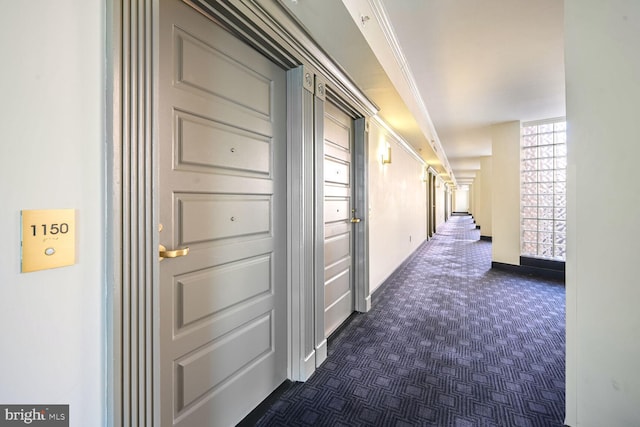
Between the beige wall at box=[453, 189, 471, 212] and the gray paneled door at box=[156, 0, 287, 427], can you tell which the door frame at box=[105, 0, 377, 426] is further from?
the beige wall at box=[453, 189, 471, 212]

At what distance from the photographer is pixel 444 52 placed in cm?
274

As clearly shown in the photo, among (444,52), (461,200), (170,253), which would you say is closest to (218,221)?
(170,253)

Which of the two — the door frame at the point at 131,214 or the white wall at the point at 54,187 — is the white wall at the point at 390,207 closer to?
the door frame at the point at 131,214

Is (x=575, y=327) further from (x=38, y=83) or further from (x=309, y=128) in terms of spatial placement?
(x=38, y=83)

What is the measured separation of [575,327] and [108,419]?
82.7 inches

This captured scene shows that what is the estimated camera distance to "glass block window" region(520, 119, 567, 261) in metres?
4.73

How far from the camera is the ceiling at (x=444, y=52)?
191cm

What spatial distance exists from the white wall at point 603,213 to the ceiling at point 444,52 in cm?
92

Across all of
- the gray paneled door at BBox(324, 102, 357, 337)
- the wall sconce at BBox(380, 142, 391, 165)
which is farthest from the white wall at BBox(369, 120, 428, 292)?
the gray paneled door at BBox(324, 102, 357, 337)

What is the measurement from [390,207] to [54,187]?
4.34 meters

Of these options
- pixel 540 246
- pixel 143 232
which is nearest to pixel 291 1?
pixel 143 232

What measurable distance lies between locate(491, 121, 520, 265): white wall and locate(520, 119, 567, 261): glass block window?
94 mm

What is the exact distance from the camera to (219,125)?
4.81ft

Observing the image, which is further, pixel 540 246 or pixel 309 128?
pixel 540 246
